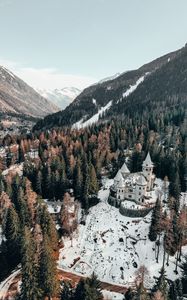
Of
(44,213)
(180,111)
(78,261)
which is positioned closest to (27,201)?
(44,213)

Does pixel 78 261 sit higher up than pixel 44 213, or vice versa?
pixel 44 213

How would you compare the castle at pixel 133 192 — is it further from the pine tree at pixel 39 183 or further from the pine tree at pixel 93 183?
the pine tree at pixel 39 183

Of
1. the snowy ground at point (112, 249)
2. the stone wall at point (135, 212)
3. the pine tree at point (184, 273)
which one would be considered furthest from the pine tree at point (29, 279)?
the stone wall at point (135, 212)

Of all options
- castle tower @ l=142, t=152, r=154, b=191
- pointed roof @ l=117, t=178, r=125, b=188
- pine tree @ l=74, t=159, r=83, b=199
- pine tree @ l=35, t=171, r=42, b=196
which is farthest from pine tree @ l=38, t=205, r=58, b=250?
castle tower @ l=142, t=152, r=154, b=191

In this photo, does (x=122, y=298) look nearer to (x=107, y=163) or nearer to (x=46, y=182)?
(x=46, y=182)

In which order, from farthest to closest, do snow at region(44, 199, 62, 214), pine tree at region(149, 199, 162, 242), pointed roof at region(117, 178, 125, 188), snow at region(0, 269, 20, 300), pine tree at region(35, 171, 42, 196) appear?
1. pine tree at region(35, 171, 42, 196)
2. snow at region(44, 199, 62, 214)
3. pointed roof at region(117, 178, 125, 188)
4. pine tree at region(149, 199, 162, 242)
5. snow at region(0, 269, 20, 300)

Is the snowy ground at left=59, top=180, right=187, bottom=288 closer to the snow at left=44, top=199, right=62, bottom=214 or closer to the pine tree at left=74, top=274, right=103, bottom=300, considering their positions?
the snow at left=44, top=199, right=62, bottom=214
